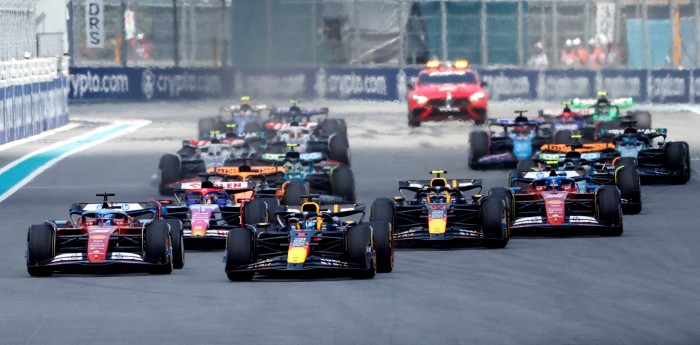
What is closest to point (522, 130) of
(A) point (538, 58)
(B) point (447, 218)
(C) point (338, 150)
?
(C) point (338, 150)

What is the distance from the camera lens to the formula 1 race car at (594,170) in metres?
26.4

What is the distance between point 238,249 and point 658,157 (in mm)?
14978

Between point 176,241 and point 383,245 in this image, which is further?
point 176,241

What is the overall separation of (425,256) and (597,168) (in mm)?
7010

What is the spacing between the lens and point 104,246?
2019cm

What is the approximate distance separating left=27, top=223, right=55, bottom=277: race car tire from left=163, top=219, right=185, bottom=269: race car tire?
130cm

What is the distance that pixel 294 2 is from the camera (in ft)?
262

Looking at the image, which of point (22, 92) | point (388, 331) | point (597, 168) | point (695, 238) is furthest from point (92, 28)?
point (388, 331)

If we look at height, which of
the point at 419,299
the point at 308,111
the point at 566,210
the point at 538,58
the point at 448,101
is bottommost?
the point at 419,299

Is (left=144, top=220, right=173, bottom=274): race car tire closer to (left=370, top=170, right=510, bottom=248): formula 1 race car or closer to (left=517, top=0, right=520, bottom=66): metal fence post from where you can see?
(left=370, top=170, right=510, bottom=248): formula 1 race car

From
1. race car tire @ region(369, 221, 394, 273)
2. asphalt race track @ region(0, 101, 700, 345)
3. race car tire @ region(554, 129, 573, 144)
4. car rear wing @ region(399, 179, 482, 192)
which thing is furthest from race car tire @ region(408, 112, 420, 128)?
race car tire @ region(369, 221, 394, 273)

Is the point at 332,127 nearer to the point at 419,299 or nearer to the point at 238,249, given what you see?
the point at 238,249

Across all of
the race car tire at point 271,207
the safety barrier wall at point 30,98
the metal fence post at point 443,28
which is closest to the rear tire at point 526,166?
the race car tire at point 271,207

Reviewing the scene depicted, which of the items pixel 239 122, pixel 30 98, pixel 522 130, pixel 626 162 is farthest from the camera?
pixel 30 98
